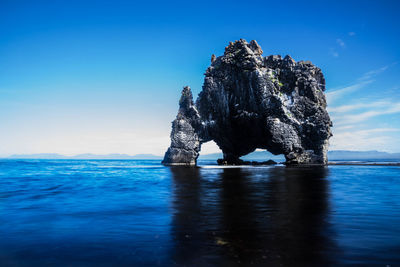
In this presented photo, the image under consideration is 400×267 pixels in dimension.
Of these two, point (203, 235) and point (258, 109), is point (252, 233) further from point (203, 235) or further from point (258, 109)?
point (258, 109)

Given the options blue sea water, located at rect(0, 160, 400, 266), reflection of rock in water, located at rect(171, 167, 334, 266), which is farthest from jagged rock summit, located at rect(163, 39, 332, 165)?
reflection of rock in water, located at rect(171, 167, 334, 266)

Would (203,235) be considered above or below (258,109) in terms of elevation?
below

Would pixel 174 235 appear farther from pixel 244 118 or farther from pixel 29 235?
pixel 244 118

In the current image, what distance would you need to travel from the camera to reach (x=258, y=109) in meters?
59.2

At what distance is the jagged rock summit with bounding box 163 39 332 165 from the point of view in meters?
58.5

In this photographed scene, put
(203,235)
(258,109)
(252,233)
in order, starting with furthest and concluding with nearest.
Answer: (258,109) → (252,233) → (203,235)

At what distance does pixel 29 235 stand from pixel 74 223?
1559 mm

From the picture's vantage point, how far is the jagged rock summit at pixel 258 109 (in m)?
58.5

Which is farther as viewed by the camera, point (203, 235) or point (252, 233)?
point (252, 233)

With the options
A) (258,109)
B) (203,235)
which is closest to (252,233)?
(203,235)

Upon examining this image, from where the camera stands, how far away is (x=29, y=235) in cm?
736

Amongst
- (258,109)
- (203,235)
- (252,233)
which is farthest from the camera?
(258,109)

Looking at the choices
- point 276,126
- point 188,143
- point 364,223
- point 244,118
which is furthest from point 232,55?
point 364,223

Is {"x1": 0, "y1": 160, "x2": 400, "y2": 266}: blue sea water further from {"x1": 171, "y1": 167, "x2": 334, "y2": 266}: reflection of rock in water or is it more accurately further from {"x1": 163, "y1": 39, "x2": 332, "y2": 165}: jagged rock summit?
{"x1": 163, "y1": 39, "x2": 332, "y2": 165}: jagged rock summit
